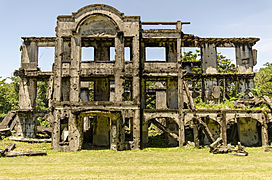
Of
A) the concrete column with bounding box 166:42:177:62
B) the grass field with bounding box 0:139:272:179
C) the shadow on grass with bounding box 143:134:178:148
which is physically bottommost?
the shadow on grass with bounding box 143:134:178:148

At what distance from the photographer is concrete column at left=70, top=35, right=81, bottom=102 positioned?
24.2 metres

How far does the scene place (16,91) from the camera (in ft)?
144

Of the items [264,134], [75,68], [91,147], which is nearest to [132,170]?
[91,147]

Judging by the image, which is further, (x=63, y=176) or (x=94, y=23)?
(x=94, y=23)

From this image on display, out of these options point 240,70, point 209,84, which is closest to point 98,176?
point 209,84

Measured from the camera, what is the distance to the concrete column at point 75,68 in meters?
24.2

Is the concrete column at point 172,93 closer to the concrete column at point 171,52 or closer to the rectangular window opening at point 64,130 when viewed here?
the concrete column at point 171,52

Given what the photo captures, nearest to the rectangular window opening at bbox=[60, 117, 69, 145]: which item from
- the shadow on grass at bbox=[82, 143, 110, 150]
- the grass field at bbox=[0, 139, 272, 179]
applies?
the shadow on grass at bbox=[82, 143, 110, 150]

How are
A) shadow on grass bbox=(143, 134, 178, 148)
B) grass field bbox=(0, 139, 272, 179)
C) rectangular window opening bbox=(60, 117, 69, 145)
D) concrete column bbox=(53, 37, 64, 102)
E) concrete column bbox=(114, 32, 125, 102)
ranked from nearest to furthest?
grass field bbox=(0, 139, 272, 179) → rectangular window opening bbox=(60, 117, 69, 145) → concrete column bbox=(114, 32, 125, 102) → concrete column bbox=(53, 37, 64, 102) → shadow on grass bbox=(143, 134, 178, 148)

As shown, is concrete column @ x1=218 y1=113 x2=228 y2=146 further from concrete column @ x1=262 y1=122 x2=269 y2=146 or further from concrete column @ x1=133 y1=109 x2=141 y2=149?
concrete column @ x1=133 y1=109 x2=141 y2=149

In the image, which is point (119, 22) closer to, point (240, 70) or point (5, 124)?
point (240, 70)

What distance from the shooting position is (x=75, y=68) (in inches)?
966

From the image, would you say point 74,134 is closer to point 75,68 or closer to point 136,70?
point 75,68

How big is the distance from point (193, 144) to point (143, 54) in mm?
9399
